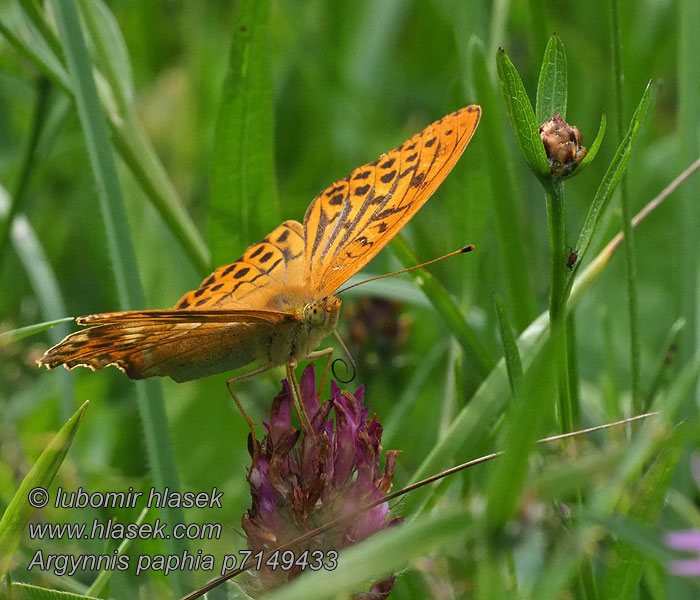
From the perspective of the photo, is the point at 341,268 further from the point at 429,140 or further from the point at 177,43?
the point at 177,43

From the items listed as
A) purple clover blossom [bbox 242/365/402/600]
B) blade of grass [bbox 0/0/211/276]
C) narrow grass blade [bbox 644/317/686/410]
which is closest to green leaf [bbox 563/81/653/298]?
purple clover blossom [bbox 242/365/402/600]

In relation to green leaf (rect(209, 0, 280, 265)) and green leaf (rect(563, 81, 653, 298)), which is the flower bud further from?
green leaf (rect(209, 0, 280, 265))

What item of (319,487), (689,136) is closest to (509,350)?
(319,487)

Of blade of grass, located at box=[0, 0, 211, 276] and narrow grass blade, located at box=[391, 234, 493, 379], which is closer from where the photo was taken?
narrow grass blade, located at box=[391, 234, 493, 379]

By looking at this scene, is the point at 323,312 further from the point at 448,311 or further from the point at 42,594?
the point at 42,594

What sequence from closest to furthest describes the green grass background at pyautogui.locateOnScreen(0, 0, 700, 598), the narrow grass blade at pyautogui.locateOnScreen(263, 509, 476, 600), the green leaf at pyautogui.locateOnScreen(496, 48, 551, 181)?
the narrow grass blade at pyautogui.locateOnScreen(263, 509, 476, 600)
the green leaf at pyautogui.locateOnScreen(496, 48, 551, 181)
the green grass background at pyautogui.locateOnScreen(0, 0, 700, 598)

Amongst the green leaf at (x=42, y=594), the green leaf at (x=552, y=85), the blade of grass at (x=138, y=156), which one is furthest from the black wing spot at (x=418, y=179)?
the green leaf at (x=42, y=594)

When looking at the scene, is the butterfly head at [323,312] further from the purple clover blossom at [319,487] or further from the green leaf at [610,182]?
the green leaf at [610,182]

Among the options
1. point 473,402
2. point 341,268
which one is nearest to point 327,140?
point 341,268
